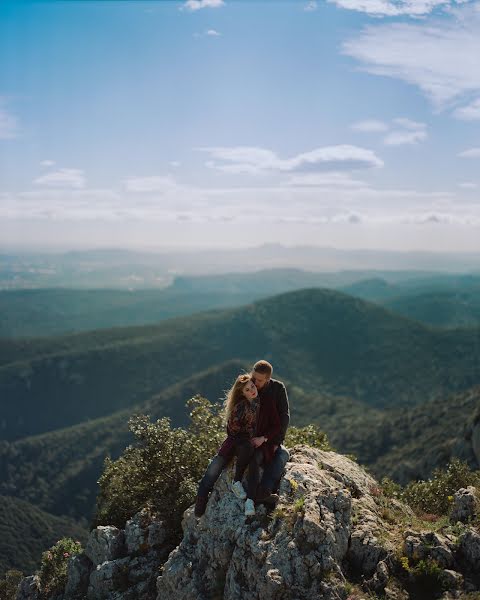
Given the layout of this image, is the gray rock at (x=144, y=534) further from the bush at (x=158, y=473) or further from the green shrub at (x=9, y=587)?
the green shrub at (x=9, y=587)

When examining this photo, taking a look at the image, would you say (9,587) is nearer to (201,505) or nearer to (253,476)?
(201,505)

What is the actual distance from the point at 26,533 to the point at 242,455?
109636 mm

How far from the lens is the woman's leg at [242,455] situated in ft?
39.9

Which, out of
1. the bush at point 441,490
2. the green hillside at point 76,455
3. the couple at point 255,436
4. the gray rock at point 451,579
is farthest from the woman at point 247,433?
the green hillside at point 76,455

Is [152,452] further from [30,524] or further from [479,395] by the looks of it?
[30,524]

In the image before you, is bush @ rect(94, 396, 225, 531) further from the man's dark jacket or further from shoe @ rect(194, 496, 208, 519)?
the man's dark jacket

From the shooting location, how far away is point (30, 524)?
104m

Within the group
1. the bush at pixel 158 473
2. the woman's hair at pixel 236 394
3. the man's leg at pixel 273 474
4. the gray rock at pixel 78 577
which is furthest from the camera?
the bush at pixel 158 473

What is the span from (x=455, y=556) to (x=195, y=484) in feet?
27.2

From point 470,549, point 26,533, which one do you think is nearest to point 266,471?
point 470,549

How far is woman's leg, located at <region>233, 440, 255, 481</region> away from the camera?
12.2 metres

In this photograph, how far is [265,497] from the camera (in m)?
12.2

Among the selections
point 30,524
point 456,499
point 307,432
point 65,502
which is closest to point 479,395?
point 307,432

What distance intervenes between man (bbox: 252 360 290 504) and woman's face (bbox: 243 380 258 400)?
360mm
